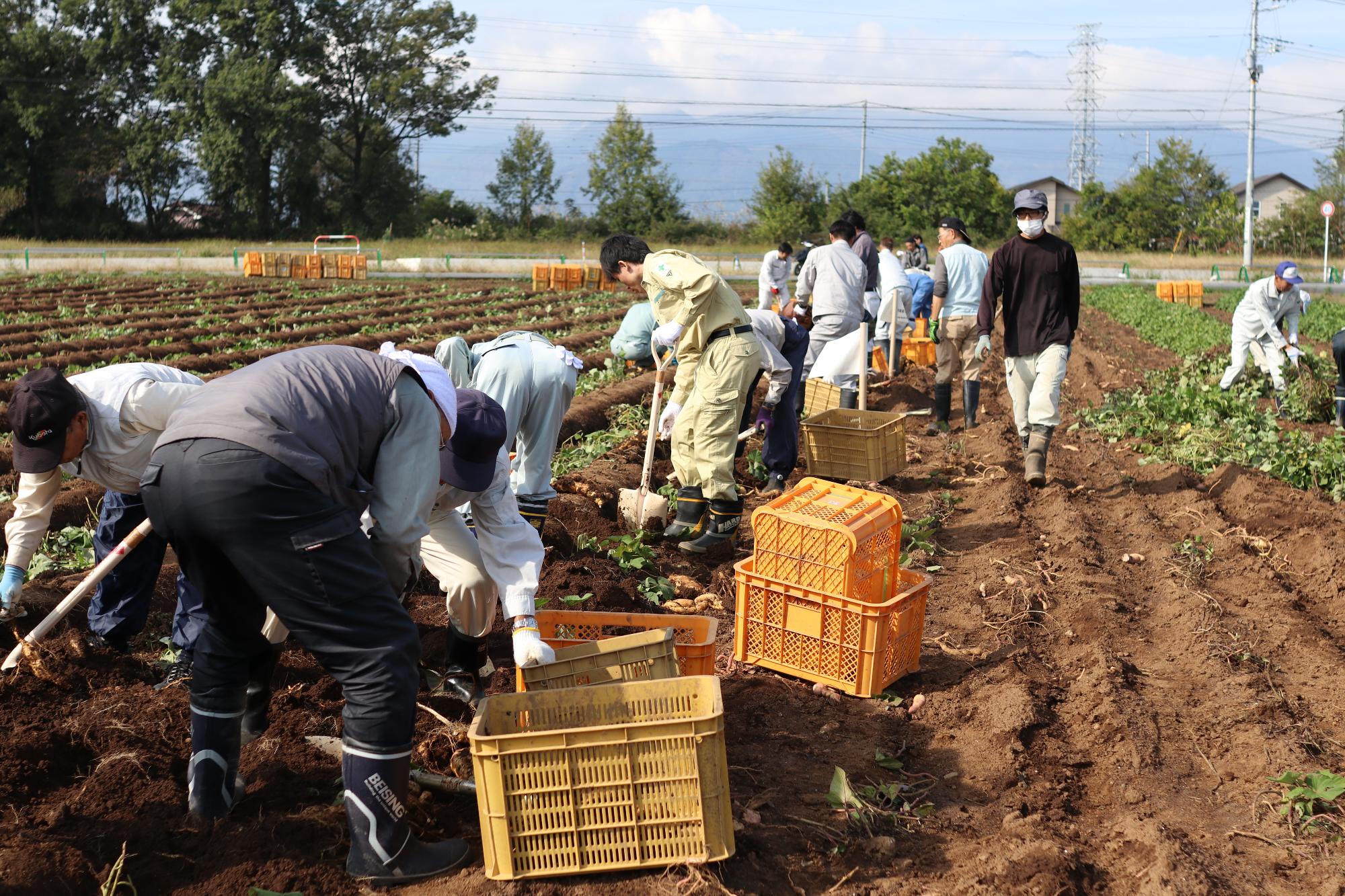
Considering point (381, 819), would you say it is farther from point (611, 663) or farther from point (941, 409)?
point (941, 409)

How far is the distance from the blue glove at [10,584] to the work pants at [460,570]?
1515mm

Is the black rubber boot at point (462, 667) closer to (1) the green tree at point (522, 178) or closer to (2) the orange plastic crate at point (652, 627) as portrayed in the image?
(2) the orange plastic crate at point (652, 627)

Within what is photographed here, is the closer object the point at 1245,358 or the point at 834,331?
the point at 834,331

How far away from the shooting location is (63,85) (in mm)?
45938

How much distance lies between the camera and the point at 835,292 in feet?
29.5

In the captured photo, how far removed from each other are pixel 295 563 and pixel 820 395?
21.6 feet

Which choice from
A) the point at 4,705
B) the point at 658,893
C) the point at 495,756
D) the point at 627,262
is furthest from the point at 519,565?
the point at 627,262

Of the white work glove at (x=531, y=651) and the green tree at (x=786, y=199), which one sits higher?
the green tree at (x=786, y=199)

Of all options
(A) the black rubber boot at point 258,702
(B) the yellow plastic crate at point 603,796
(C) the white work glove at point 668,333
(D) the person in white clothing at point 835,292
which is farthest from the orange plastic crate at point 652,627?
(D) the person in white clothing at point 835,292

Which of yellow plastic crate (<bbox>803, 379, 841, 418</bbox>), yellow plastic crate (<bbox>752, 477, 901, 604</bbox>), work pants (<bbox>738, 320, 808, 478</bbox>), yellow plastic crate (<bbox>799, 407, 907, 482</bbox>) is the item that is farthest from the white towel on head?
yellow plastic crate (<bbox>803, 379, 841, 418</bbox>)

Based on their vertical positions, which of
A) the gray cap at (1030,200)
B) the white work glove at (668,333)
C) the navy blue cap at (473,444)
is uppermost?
the gray cap at (1030,200)

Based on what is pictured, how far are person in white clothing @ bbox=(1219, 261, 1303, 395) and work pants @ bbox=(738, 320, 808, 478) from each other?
5434 mm

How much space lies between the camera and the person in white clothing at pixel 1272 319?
422 inches

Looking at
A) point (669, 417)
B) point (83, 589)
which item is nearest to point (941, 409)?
point (669, 417)
